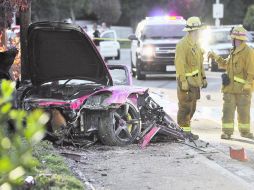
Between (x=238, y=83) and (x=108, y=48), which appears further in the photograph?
(x=108, y=48)

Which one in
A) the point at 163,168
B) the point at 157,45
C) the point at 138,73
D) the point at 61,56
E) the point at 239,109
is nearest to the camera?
the point at 163,168

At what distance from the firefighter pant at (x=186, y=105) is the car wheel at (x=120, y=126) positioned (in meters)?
1.47

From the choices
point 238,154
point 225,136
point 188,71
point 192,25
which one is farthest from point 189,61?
point 238,154

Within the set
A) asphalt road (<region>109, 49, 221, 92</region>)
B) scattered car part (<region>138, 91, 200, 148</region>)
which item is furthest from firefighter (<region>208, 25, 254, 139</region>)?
asphalt road (<region>109, 49, 221, 92</region>)

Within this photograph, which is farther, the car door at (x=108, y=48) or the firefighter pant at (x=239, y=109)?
the car door at (x=108, y=48)

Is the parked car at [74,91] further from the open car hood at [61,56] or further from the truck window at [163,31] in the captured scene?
the truck window at [163,31]

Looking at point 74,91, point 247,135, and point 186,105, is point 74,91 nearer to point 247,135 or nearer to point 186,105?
point 186,105

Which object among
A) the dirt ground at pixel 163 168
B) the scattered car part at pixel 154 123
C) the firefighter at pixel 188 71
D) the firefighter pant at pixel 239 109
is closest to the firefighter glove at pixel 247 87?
the firefighter pant at pixel 239 109

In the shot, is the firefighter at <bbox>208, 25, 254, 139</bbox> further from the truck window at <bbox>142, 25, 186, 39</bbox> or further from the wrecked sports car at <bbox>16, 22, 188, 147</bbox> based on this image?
the truck window at <bbox>142, 25, 186, 39</bbox>

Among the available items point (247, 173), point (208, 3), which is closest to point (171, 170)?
point (247, 173)

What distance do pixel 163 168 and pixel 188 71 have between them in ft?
9.37

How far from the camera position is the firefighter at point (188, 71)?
861 cm

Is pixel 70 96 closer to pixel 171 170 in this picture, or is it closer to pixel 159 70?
pixel 171 170

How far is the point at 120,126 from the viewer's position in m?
7.36
